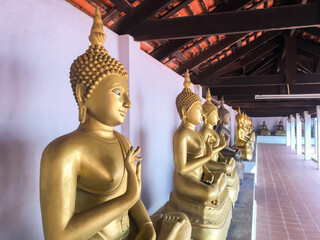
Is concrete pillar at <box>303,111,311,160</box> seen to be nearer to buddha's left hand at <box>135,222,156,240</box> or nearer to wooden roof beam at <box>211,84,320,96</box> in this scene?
wooden roof beam at <box>211,84,320,96</box>

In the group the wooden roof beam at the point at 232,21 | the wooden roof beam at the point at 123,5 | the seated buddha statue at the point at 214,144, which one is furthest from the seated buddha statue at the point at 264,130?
the wooden roof beam at the point at 123,5

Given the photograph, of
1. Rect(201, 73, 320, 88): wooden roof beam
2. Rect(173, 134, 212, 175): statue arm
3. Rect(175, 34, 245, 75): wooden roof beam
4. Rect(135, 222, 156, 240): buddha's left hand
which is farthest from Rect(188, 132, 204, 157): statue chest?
Rect(201, 73, 320, 88): wooden roof beam

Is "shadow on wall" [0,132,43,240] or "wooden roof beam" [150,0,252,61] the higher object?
"wooden roof beam" [150,0,252,61]

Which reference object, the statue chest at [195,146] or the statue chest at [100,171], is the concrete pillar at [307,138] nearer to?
the statue chest at [195,146]

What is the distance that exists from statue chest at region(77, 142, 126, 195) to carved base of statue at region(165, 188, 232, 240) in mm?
1111

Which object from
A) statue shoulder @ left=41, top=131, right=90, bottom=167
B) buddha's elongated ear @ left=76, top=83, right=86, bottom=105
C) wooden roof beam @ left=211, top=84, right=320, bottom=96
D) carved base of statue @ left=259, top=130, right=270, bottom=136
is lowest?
carved base of statue @ left=259, top=130, right=270, bottom=136

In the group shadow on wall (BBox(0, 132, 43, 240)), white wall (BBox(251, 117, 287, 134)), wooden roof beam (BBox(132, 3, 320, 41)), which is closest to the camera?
shadow on wall (BBox(0, 132, 43, 240))

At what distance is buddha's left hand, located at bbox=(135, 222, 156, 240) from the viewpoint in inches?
48.8

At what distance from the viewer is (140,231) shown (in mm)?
1303

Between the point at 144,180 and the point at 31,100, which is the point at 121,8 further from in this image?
the point at 144,180

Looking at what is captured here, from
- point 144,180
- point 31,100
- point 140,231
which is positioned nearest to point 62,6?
point 31,100

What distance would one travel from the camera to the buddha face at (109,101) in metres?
1.16

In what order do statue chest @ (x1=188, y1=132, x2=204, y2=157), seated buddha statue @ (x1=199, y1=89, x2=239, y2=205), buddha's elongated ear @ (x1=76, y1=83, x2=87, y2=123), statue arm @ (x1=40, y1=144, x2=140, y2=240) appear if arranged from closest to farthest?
statue arm @ (x1=40, y1=144, x2=140, y2=240), buddha's elongated ear @ (x1=76, y1=83, x2=87, y2=123), statue chest @ (x1=188, y1=132, x2=204, y2=157), seated buddha statue @ (x1=199, y1=89, x2=239, y2=205)

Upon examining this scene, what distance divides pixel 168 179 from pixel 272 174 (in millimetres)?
5579
